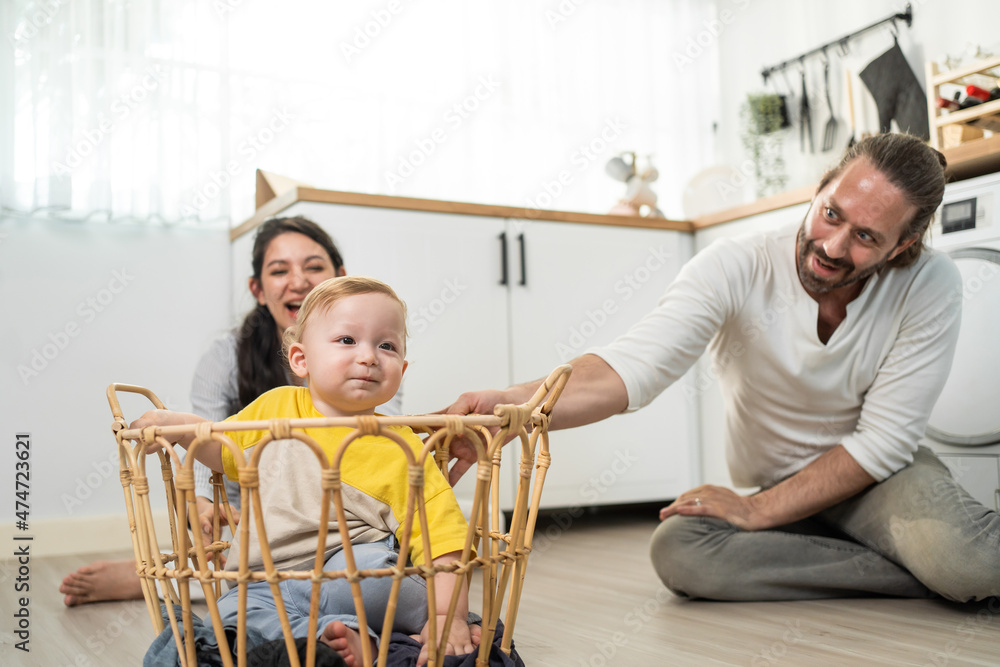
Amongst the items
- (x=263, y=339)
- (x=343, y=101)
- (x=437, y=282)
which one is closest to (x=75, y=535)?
(x=263, y=339)

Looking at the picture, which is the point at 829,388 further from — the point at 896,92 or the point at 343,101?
the point at 343,101

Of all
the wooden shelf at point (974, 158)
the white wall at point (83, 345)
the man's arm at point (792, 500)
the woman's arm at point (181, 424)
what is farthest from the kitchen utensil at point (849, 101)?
the woman's arm at point (181, 424)

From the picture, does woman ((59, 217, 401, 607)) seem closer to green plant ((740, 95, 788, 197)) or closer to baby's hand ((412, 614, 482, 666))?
baby's hand ((412, 614, 482, 666))

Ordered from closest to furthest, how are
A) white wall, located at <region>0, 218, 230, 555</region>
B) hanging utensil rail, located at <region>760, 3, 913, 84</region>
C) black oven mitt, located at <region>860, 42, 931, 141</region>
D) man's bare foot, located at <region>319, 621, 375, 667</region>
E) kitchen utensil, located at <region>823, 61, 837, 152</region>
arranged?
1. man's bare foot, located at <region>319, 621, 375, 667</region>
2. white wall, located at <region>0, 218, 230, 555</region>
3. black oven mitt, located at <region>860, 42, 931, 141</region>
4. hanging utensil rail, located at <region>760, 3, 913, 84</region>
5. kitchen utensil, located at <region>823, 61, 837, 152</region>

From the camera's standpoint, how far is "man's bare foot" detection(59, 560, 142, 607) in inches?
50.8

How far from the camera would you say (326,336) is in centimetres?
81

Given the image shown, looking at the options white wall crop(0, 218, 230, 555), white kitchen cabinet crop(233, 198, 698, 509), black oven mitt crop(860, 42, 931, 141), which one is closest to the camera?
white kitchen cabinet crop(233, 198, 698, 509)

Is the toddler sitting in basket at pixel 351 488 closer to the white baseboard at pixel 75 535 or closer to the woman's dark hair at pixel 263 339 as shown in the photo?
the woman's dark hair at pixel 263 339

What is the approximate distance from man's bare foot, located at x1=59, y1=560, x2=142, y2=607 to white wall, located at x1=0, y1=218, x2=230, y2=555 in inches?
31.0

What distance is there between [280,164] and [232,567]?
68.8 inches

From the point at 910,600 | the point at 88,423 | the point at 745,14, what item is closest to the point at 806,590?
the point at 910,600

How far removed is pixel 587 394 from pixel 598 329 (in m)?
1.02

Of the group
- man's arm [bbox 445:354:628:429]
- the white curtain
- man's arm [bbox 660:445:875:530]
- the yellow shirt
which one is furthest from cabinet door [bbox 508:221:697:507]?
the yellow shirt

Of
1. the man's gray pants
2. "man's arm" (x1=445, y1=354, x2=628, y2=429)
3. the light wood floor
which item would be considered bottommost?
the light wood floor
